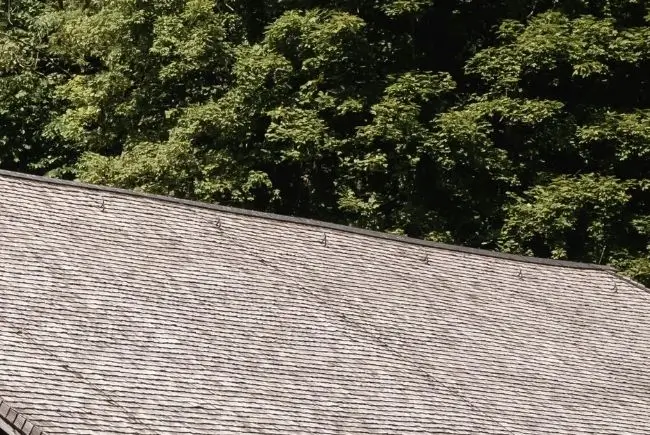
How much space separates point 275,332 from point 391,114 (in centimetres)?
1775

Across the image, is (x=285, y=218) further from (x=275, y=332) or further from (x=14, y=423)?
(x=14, y=423)

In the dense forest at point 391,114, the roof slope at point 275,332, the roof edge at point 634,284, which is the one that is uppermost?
the dense forest at point 391,114

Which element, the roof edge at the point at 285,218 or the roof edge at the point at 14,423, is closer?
the roof edge at the point at 14,423

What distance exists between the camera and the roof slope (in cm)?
1352

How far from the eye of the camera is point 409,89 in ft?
112

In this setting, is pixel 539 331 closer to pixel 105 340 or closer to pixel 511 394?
pixel 511 394

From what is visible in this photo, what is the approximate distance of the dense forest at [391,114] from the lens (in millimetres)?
33906

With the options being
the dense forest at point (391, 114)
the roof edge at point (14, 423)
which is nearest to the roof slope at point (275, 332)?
the roof edge at point (14, 423)

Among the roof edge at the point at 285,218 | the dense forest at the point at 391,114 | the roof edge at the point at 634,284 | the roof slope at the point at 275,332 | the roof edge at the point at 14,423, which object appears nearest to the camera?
the roof edge at the point at 14,423

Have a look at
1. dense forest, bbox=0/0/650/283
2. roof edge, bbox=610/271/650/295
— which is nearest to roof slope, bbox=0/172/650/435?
roof edge, bbox=610/271/650/295

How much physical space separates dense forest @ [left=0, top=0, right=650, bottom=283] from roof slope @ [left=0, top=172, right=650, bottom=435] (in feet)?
Result: 39.1

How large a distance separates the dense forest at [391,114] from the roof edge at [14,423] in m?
21.4

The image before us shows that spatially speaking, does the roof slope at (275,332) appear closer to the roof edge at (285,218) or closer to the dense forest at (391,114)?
the roof edge at (285,218)

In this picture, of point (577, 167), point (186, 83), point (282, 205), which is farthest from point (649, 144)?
point (186, 83)
